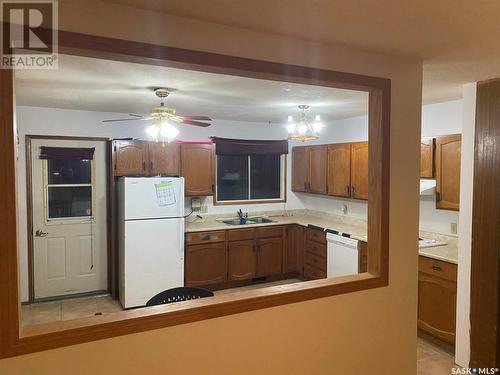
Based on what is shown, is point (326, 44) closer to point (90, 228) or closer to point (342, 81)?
point (342, 81)

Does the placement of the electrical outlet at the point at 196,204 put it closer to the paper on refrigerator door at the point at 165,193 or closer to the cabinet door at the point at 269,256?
the paper on refrigerator door at the point at 165,193

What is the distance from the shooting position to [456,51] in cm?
200

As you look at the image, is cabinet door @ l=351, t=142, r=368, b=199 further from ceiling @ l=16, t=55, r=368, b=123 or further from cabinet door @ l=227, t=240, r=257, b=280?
cabinet door @ l=227, t=240, r=257, b=280

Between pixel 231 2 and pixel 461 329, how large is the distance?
2.97 metres

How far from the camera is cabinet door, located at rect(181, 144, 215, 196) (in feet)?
15.1

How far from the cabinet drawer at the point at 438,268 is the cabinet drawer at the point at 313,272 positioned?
1518mm

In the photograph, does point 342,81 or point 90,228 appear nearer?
point 342,81

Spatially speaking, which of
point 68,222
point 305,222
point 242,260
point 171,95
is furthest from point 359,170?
point 68,222

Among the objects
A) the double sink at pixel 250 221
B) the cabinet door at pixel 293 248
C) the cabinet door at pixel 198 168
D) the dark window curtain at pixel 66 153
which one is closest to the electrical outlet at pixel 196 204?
the cabinet door at pixel 198 168

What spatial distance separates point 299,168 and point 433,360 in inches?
124

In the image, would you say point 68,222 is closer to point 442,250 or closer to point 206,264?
point 206,264

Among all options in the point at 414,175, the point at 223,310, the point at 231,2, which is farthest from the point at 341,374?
the point at 231,2

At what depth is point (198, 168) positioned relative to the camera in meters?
4.69

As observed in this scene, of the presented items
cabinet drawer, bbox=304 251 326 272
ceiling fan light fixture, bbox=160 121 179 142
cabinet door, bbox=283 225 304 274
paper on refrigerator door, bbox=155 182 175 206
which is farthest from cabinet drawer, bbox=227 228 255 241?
ceiling fan light fixture, bbox=160 121 179 142
